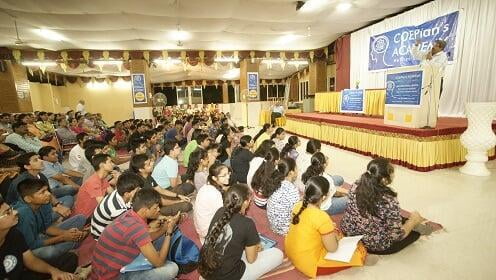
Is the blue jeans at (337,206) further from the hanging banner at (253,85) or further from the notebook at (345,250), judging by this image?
the hanging banner at (253,85)

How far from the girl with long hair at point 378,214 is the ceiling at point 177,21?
528 cm

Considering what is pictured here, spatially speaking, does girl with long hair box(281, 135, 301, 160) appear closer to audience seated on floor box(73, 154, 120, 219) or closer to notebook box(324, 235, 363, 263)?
notebook box(324, 235, 363, 263)

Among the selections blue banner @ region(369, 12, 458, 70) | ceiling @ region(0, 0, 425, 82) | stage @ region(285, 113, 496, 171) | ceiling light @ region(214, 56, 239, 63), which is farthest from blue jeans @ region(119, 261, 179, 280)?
ceiling light @ region(214, 56, 239, 63)

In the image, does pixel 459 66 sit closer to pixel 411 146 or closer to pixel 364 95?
pixel 364 95

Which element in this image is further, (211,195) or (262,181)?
(262,181)

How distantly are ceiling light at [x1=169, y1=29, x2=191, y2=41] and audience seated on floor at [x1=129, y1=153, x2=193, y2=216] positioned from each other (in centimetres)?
590

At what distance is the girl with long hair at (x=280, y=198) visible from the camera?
2.49m

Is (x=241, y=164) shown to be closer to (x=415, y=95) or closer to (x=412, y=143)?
(x=412, y=143)

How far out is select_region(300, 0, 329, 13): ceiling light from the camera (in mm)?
6102

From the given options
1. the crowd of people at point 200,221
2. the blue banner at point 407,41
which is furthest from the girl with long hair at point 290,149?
the blue banner at point 407,41

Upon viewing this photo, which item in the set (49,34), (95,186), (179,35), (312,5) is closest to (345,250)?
(95,186)

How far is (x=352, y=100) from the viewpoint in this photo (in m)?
7.89

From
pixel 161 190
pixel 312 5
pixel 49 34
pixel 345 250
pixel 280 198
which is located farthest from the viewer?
pixel 49 34

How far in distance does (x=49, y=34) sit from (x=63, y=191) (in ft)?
21.5
